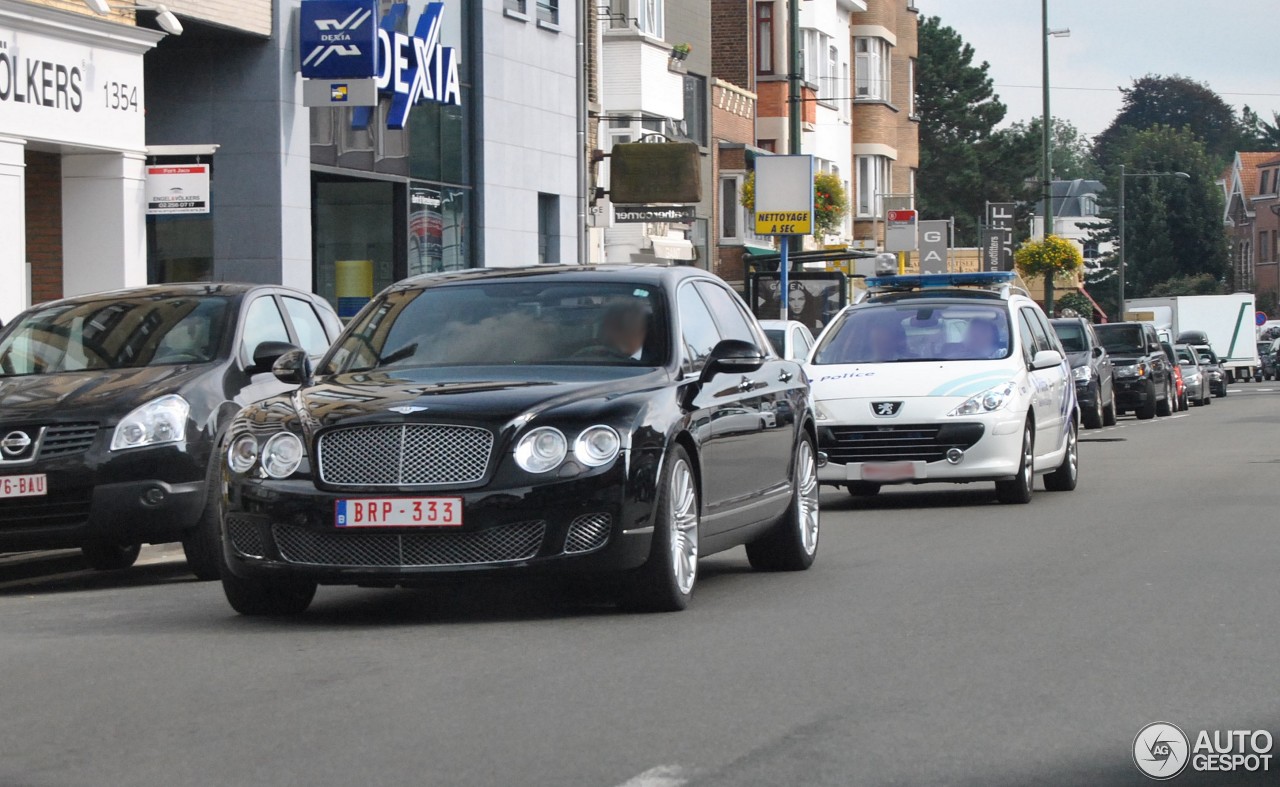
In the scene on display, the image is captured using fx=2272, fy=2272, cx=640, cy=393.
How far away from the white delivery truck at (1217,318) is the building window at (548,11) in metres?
44.5

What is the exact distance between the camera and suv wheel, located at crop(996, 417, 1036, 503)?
17.0m

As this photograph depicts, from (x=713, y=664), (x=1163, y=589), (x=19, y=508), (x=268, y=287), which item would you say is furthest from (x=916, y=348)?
(x=713, y=664)

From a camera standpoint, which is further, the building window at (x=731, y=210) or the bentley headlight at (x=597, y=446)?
the building window at (x=731, y=210)

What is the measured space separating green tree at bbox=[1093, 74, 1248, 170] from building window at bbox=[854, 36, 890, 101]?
8725cm

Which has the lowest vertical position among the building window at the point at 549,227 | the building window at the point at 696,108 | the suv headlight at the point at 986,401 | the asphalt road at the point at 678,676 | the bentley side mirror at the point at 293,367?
the asphalt road at the point at 678,676

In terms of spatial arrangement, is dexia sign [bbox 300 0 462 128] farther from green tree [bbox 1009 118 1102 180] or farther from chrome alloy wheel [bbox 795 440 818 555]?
green tree [bbox 1009 118 1102 180]

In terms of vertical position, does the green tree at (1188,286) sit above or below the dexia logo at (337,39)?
below

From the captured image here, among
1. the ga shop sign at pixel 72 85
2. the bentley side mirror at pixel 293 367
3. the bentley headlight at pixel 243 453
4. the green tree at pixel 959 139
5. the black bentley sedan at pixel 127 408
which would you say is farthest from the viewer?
the green tree at pixel 959 139

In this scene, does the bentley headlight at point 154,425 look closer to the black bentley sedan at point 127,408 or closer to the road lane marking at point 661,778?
the black bentley sedan at point 127,408

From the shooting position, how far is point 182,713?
7172mm

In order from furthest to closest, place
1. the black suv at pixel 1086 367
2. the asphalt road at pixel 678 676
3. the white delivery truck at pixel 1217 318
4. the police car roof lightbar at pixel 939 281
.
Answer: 1. the white delivery truck at pixel 1217 318
2. the black suv at pixel 1086 367
3. the police car roof lightbar at pixel 939 281
4. the asphalt road at pixel 678 676

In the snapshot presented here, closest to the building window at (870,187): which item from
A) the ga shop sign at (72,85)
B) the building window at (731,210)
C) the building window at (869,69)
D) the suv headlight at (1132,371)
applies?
the building window at (869,69)

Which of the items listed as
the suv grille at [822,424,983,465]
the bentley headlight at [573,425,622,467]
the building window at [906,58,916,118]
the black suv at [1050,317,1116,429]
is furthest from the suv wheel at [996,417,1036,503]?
the building window at [906,58,916,118]

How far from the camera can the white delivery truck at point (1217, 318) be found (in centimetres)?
7788
